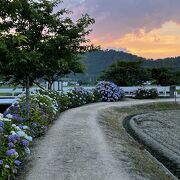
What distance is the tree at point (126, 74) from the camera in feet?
152

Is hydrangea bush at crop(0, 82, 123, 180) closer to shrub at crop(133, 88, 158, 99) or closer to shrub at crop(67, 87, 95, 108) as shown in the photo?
shrub at crop(67, 87, 95, 108)

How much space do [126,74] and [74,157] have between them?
35.5m

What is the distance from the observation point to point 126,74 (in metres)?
46.9

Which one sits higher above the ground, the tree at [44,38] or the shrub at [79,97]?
the tree at [44,38]

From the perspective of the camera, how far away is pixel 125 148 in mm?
13703

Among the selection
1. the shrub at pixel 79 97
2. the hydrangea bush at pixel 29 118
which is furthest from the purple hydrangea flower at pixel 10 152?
the shrub at pixel 79 97

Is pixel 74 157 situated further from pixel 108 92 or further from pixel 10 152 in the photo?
pixel 108 92

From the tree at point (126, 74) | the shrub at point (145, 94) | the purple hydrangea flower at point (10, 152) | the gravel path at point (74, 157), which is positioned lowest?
the gravel path at point (74, 157)

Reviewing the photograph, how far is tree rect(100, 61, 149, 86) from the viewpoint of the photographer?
4622 cm

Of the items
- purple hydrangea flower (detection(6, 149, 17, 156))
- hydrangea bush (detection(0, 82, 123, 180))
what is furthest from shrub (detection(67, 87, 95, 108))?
purple hydrangea flower (detection(6, 149, 17, 156))

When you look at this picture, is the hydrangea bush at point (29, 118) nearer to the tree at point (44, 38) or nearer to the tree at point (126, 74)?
the tree at point (44, 38)

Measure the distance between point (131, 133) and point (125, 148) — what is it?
567 centimetres

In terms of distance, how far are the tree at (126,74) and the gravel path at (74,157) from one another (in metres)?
29.2

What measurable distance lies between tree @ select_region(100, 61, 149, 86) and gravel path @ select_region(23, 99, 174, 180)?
2918 centimetres
